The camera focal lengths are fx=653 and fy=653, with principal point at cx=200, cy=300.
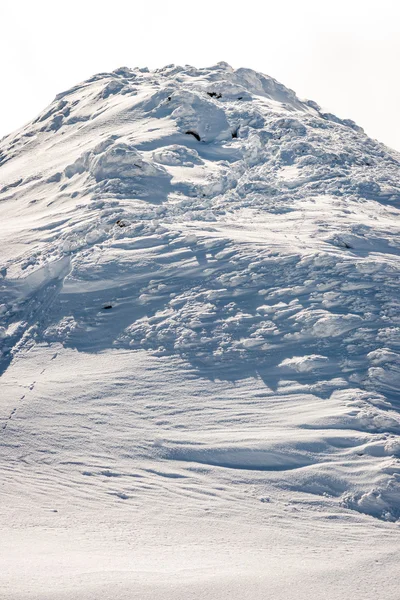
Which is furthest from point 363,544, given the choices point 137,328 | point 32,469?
point 137,328

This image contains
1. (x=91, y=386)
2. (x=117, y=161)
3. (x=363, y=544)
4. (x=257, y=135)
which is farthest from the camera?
(x=257, y=135)

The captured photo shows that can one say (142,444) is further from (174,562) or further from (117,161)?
(117,161)

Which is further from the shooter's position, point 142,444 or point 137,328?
point 137,328

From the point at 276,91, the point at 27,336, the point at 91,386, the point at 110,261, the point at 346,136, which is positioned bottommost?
the point at 91,386

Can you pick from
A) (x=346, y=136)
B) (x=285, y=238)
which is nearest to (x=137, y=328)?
(x=285, y=238)

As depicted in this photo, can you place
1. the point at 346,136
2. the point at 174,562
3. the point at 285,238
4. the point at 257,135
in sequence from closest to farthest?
the point at 174,562 < the point at 285,238 < the point at 257,135 < the point at 346,136

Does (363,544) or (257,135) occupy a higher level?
(257,135)
